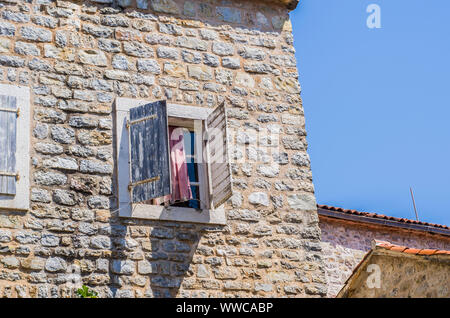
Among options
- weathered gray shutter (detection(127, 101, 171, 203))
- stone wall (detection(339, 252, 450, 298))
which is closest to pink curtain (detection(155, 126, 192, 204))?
weathered gray shutter (detection(127, 101, 171, 203))

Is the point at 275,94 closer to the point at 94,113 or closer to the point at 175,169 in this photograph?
the point at 175,169

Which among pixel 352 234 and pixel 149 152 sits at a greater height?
pixel 149 152

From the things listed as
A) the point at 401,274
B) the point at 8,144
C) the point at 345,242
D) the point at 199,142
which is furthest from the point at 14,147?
the point at 345,242

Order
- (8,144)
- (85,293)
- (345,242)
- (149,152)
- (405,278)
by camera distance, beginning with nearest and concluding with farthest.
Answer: (85,293) < (8,144) < (149,152) < (405,278) < (345,242)

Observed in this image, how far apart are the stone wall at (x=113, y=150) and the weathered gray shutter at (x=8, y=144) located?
209mm

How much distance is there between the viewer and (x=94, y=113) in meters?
7.58

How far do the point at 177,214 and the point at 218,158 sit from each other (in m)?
0.74

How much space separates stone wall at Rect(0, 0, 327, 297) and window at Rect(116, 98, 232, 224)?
129mm

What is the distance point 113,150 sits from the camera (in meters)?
7.51

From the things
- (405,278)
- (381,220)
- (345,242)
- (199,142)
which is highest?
(199,142)

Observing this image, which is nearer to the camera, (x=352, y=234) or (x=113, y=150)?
(x=113, y=150)

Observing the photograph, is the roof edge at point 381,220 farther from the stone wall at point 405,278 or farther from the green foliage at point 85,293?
the green foliage at point 85,293

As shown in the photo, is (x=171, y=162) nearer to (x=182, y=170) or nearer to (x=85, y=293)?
(x=182, y=170)

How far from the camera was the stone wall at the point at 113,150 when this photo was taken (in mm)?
7008
